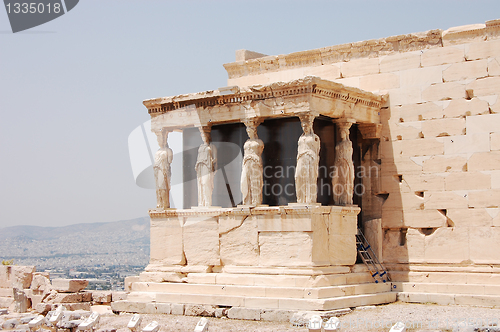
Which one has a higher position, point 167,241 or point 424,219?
point 424,219

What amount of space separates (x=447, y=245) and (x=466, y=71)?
3.20 m

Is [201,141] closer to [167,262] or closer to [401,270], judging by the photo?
[167,262]

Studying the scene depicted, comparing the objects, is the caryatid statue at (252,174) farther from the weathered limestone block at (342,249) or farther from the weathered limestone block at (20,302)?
the weathered limestone block at (20,302)

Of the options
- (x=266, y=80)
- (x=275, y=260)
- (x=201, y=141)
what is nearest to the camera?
(x=275, y=260)

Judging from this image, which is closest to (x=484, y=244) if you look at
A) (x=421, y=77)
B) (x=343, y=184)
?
(x=343, y=184)

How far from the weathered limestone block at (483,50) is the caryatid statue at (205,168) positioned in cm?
503

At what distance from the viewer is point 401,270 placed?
14.4 metres

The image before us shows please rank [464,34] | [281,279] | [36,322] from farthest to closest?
[464,34]
[281,279]
[36,322]

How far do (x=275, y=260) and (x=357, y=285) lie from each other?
5.00 ft

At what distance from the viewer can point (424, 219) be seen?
14203mm

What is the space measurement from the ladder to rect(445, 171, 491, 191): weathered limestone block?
189cm

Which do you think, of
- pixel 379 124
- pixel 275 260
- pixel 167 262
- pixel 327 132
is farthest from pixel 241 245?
pixel 379 124

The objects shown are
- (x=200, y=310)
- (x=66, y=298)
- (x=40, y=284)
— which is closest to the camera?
(x=200, y=310)

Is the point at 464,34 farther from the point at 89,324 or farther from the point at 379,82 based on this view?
the point at 89,324
